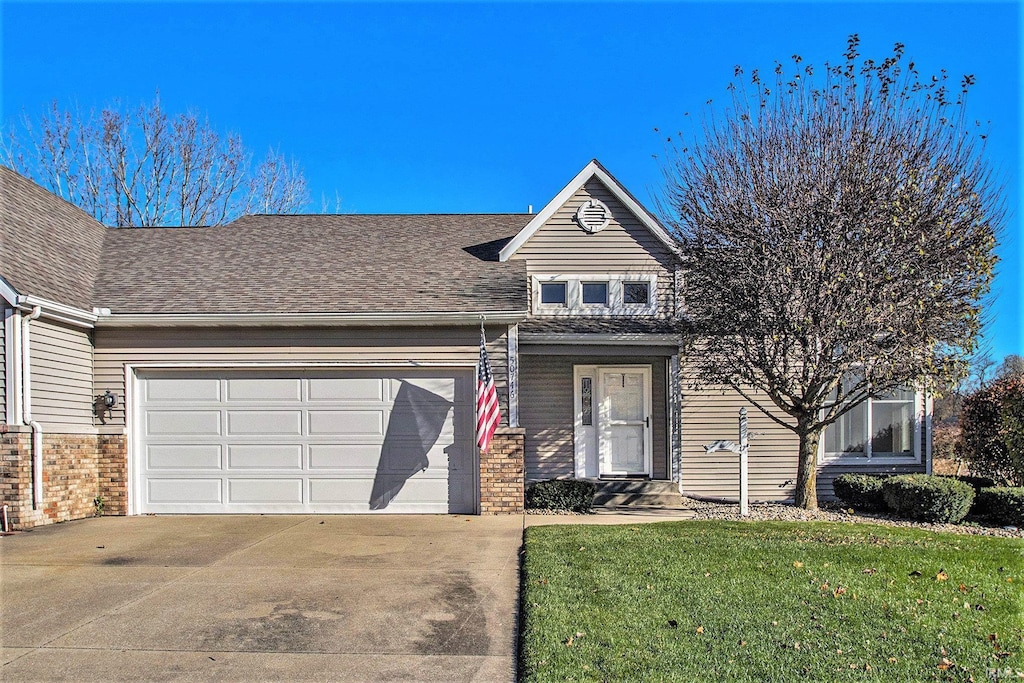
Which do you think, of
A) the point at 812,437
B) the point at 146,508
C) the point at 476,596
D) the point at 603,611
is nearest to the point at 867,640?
the point at 603,611

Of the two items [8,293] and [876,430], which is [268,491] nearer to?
[8,293]

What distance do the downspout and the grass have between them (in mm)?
6443

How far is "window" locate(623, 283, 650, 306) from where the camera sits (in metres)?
14.6

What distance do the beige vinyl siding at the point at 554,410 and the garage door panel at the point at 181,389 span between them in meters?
5.01

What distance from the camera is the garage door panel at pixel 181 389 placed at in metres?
12.4

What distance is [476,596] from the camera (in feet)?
23.8

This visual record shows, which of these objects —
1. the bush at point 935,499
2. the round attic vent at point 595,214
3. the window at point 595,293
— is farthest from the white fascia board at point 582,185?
the bush at point 935,499

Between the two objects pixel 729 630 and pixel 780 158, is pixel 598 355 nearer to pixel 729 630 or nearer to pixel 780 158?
pixel 780 158

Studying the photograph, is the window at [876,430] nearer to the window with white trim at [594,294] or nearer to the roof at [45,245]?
the window with white trim at [594,294]

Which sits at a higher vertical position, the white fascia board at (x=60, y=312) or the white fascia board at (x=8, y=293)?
the white fascia board at (x=8, y=293)

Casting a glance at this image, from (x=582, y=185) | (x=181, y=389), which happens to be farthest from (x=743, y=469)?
(x=181, y=389)

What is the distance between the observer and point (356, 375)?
40.5ft

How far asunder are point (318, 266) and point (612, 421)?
566cm

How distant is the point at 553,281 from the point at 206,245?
245 inches
